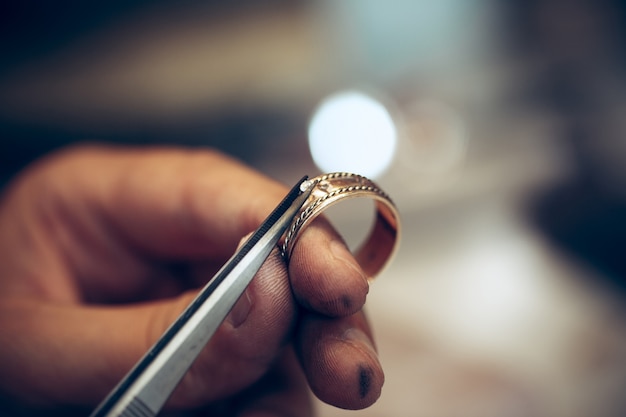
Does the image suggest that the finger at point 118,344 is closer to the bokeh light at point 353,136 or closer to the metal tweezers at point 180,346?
the metal tweezers at point 180,346

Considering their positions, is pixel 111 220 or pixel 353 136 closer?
pixel 111 220

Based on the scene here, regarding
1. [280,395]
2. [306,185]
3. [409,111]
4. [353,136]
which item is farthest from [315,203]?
[409,111]

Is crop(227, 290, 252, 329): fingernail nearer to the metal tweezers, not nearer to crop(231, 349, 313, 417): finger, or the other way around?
the metal tweezers

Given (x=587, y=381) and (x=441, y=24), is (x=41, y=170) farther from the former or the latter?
(x=441, y=24)

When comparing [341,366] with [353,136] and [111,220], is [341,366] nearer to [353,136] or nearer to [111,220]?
[111,220]

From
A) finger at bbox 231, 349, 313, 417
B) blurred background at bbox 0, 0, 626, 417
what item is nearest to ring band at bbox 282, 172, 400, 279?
finger at bbox 231, 349, 313, 417

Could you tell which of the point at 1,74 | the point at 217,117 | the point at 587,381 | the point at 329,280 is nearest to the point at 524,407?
the point at 587,381
